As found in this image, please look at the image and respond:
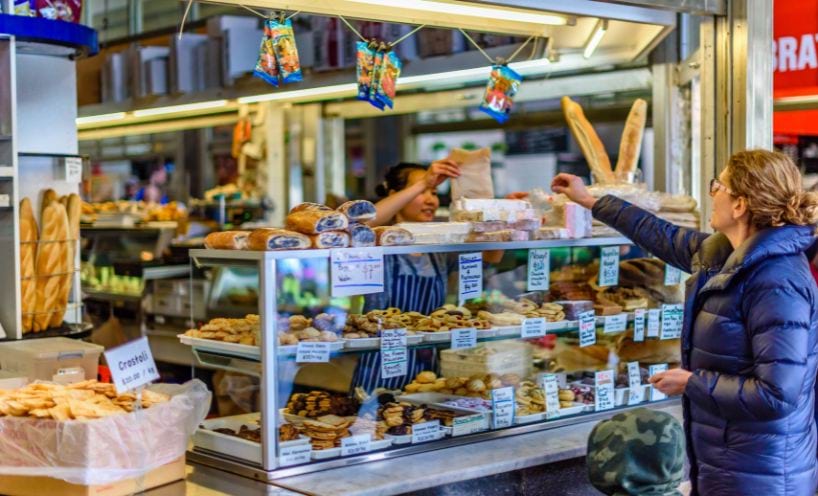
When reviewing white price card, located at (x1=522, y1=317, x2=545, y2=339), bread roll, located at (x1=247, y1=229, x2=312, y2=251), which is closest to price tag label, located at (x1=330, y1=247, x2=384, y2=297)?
bread roll, located at (x1=247, y1=229, x2=312, y2=251)

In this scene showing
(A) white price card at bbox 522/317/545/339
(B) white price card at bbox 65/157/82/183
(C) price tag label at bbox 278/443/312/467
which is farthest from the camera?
(B) white price card at bbox 65/157/82/183

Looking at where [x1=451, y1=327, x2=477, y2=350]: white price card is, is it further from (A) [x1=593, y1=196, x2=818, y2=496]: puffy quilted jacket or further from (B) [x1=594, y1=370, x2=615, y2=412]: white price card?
(A) [x1=593, y1=196, x2=818, y2=496]: puffy quilted jacket

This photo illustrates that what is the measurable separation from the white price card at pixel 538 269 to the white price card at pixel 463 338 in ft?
1.25

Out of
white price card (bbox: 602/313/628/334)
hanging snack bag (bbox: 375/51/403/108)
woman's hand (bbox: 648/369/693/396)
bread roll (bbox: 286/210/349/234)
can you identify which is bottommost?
woman's hand (bbox: 648/369/693/396)

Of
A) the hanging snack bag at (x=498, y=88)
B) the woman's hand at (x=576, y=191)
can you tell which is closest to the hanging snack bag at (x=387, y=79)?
the hanging snack bag at (x=498, y=88)

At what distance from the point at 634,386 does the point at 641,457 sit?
1.51 metres

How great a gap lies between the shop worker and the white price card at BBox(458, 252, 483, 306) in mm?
1111

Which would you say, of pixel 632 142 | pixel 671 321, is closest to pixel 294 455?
pixel 671 321

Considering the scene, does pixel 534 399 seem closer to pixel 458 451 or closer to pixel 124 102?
pixel 458 451

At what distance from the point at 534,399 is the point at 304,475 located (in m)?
1.03

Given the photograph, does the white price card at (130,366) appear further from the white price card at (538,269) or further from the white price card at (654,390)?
the white price card at (654,390)

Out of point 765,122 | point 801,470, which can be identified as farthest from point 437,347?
point 765,122

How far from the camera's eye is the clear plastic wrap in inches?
99.0

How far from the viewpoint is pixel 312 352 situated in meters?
3.00
